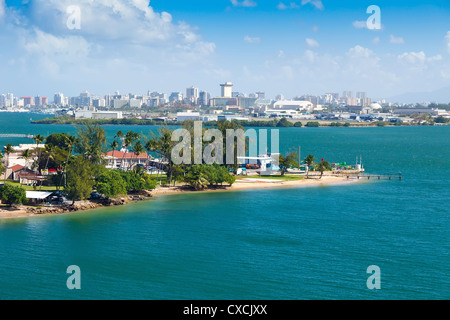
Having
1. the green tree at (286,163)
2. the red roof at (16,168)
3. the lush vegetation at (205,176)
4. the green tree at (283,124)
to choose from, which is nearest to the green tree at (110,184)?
the lush vegetation at (205,176)

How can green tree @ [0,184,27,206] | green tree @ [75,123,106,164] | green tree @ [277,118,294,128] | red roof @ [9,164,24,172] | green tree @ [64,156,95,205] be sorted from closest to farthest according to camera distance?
green tree @ [0,184,27,206] < green tree @ [64,156,95,205] < green tree @ [75,123,106,164] < red roof @ [9,164,24,172] < green tree @ [277,118,294,128]

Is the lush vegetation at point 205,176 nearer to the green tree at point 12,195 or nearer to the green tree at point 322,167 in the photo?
the green tree at point 322,167

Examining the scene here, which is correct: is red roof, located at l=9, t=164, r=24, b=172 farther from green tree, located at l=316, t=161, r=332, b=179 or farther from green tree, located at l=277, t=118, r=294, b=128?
green tree, located at l=277, t=118, r=294, b=128

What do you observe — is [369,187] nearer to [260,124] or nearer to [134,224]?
[134,224]

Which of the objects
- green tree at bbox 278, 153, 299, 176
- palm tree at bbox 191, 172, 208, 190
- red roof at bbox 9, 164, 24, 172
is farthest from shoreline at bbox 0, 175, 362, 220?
red roof at bbox 9, 164, 24, 172

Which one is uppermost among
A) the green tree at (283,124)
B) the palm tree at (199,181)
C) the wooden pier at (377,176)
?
the green tree at (283,124)
